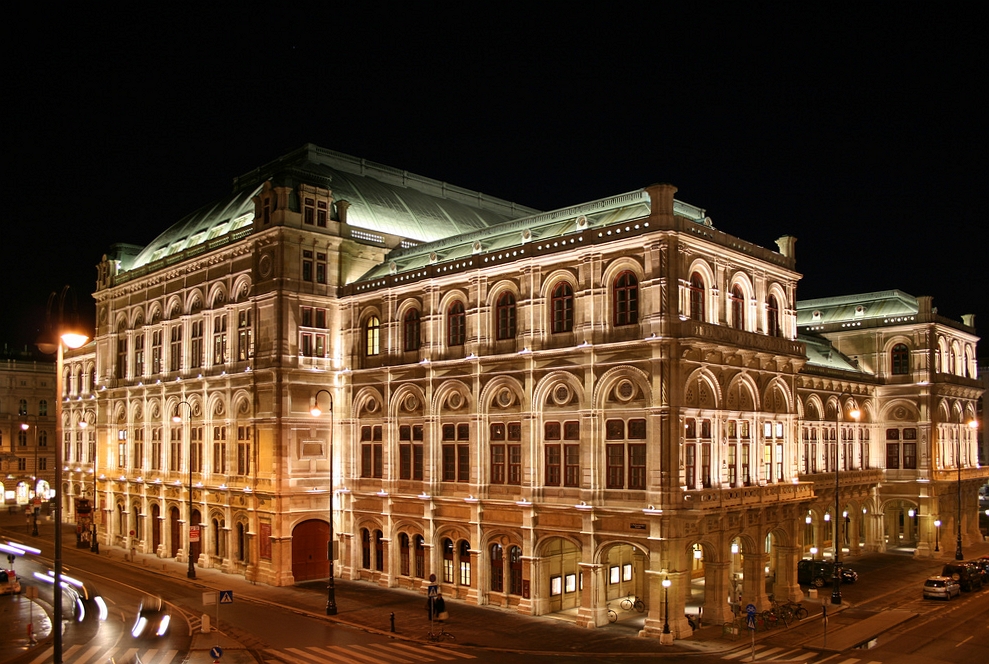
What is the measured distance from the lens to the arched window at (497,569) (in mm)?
48250

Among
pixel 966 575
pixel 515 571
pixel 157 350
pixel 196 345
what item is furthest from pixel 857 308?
pixel 157 350

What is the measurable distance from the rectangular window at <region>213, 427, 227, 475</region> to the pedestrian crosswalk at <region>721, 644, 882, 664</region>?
37.9 metres

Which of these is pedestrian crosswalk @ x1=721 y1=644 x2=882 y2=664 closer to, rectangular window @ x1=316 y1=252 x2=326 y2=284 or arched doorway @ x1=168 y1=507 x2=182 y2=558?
rectangular window @ x1=316 y1=252 x2=326 y2=284

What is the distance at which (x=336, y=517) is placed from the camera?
5866 cm

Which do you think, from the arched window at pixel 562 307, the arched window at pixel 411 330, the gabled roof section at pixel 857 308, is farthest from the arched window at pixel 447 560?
the gabled roof section at pixel 857 308

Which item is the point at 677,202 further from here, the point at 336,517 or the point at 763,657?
the point at 336,517

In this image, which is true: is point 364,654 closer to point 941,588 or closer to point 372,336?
point 372,336

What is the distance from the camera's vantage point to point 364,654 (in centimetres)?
3844

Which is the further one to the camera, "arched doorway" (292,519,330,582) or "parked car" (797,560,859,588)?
"arched doorway" (292,519,330,582)

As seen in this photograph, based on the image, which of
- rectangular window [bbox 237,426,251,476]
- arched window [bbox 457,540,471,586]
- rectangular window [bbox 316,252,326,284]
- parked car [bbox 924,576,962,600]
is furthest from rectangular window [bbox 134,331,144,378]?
parked car [bbox 924,576,962,600]

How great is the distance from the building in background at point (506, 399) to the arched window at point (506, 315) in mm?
155

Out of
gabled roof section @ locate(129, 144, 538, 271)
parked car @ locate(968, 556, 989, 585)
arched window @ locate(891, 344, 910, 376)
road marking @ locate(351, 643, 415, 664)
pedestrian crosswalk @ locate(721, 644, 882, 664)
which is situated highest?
gabled roof section @ locate(129, 144, 538, 271)

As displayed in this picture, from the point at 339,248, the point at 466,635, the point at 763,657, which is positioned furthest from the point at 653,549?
the point at 339,248

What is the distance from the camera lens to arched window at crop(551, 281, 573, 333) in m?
46.9
